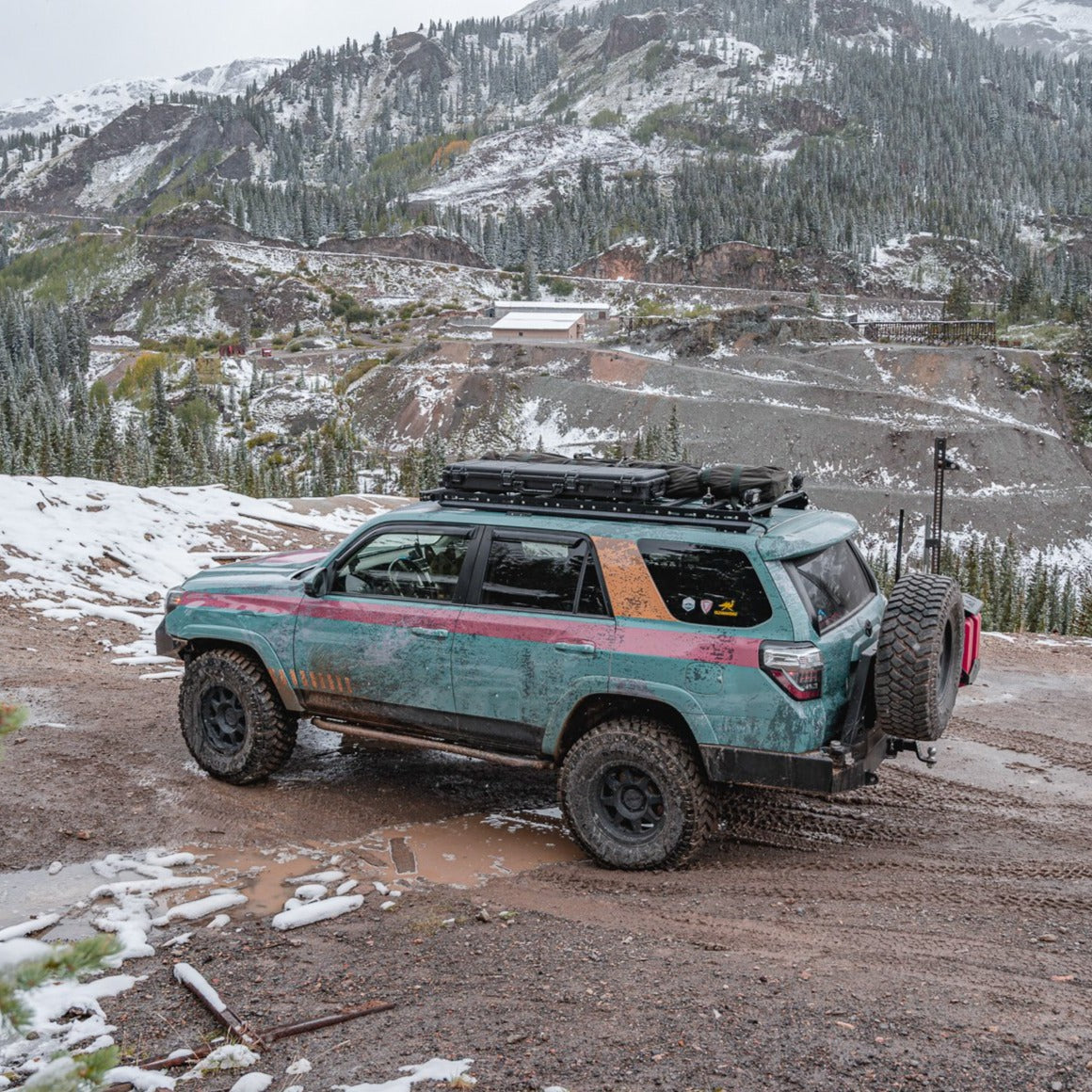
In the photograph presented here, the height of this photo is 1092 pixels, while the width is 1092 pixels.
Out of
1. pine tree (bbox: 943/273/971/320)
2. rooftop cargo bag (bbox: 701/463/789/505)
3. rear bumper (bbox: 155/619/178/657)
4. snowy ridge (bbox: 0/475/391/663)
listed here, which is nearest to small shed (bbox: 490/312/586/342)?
pine tree (bbox: 943/273/971/320)

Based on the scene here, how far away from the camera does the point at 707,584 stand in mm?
5957

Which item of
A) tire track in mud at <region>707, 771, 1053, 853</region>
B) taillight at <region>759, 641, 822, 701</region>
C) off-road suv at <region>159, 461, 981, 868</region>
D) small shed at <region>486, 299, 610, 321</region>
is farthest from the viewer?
small shed at <region>486, 299, 610, 321</region>

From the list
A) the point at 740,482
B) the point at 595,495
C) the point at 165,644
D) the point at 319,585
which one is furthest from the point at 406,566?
the point at 165,644

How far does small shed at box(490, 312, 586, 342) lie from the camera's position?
107375mm

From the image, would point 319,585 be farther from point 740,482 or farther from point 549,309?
point 549,309

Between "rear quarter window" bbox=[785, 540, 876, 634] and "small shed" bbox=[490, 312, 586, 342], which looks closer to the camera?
"rear quarter window" bbox=[785, 540, 876, 634]

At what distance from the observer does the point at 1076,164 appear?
182750mm

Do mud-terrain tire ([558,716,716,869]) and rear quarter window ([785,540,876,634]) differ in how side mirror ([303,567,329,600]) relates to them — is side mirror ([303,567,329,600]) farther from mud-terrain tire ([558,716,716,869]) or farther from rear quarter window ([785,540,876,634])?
rear quarter window ([785,540,876,634])

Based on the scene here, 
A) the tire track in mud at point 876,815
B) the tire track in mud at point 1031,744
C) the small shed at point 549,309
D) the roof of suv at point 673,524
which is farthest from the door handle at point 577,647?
the small shed at point 549,309

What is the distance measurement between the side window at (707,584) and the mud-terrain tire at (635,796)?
78cm

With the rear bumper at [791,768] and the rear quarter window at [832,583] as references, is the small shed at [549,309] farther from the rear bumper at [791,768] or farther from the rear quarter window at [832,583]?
the rear bumper at [791,768]

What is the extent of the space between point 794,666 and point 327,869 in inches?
127

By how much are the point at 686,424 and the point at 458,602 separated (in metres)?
82.0

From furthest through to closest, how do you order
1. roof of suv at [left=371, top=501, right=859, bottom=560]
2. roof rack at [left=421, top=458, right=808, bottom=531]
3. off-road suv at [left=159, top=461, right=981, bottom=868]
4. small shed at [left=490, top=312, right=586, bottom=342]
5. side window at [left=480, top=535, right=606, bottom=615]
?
small shed at [left=490, top=312, right=586, bottom=342] → side window at [left=480, top=535, right=606, bottom=615] → roof rack at [left=421, top=458, right=808, bottom=531] → roof of suv at [left=371, top=501, right=859, bottom=560] → off-road suv at [left=159, top=461, right=981, bottom=868]
